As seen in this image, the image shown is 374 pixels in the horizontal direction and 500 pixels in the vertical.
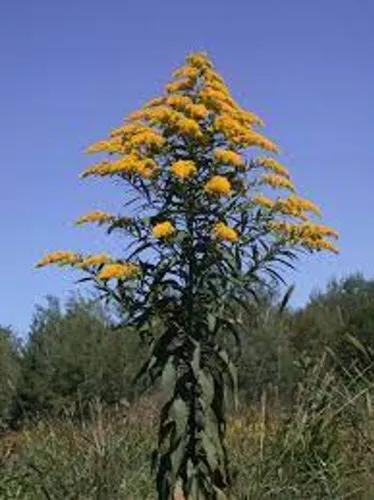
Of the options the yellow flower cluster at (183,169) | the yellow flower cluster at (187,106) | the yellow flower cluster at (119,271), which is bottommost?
the yellow flower cluster at (119,271)

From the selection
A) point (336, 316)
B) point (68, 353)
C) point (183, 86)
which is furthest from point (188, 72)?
point (336, 316)

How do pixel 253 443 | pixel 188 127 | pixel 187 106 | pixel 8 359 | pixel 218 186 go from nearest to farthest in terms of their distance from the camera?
pixel 218 186
pixel 188 127
pixel 187 106
pixel 253 443
pixel 8 359

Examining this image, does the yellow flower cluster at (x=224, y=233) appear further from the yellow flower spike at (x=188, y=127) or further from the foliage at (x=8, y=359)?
the foliage at (x=8, y=359)

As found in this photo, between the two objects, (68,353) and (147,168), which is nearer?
(147,168)

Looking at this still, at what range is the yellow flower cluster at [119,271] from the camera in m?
8.82

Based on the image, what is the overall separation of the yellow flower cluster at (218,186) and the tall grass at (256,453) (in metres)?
2.89

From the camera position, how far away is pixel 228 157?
9.02 meters

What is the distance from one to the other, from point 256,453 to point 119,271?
326cm

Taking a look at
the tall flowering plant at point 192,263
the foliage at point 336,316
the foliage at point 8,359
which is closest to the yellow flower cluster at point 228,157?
the tall flowering plant at point 192,263

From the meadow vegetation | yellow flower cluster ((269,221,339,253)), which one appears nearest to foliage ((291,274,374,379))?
the meadow vegetation

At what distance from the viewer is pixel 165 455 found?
9117 mm

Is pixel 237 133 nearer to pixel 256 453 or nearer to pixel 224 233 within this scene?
pixel 224 233

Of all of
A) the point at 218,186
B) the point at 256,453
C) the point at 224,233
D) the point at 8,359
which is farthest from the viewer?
the point at 8,359

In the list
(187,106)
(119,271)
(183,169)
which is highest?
(187,106)
